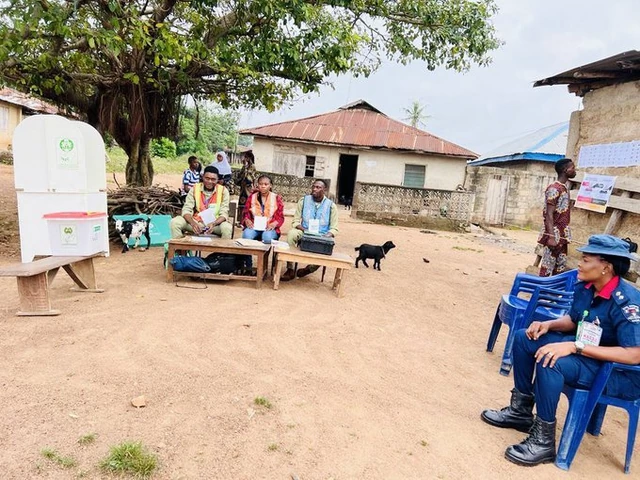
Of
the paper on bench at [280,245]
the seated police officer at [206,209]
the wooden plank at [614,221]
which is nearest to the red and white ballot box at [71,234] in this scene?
the seated police officer at [206,209]

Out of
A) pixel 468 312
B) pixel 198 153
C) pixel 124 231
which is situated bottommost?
pixel 468 312

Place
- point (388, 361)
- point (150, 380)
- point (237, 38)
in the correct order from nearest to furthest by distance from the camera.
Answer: point (150, 380)
point (388, 361)
point (237, 38)

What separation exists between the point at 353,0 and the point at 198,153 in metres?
31.8

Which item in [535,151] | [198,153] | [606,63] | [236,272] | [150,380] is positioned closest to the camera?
[150,380]

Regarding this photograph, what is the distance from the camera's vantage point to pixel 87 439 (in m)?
2.41

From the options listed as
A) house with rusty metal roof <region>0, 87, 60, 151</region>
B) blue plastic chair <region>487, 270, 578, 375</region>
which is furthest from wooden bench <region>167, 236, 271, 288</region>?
house with rusty metal roof <region>0, 87, 60, 151</region>

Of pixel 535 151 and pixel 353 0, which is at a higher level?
pixel 353 0

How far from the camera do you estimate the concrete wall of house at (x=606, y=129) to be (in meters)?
5.57

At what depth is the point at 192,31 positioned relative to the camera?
7.47 meters

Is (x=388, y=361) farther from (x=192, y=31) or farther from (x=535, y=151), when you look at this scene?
(x=535, y=151)

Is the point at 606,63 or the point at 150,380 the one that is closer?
the point at 150,380

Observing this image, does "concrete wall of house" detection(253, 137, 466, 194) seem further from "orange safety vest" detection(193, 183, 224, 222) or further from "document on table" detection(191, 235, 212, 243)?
"document on table" detection(191, 235, 212, 243)

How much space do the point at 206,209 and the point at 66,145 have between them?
193 cm

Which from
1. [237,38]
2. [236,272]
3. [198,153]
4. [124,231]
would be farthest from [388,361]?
[198,153]
